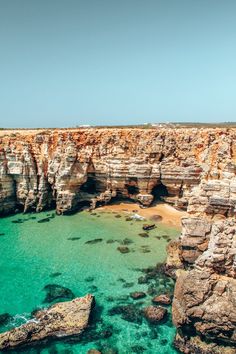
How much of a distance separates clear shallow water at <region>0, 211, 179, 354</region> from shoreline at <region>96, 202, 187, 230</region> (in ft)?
6.67

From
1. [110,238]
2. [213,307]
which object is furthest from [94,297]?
[110,238]

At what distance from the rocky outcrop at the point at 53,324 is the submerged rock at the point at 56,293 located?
5.85ft

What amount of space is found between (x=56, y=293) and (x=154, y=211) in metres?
22.4

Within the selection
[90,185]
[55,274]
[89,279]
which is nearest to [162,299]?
[89,279]

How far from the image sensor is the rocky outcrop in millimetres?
19297

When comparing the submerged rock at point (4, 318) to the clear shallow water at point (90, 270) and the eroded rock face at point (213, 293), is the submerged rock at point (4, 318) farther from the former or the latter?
the eroded rock face at point (213, 293)

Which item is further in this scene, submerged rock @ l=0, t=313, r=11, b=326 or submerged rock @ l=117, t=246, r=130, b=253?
submerged rock @ l=117, t=246, r=130, b=253

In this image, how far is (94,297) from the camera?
2375 centimetres

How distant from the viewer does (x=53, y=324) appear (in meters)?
20.5

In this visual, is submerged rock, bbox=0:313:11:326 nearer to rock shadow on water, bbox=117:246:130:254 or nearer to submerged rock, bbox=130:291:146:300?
submerged rock, bbox=130:291:146:300

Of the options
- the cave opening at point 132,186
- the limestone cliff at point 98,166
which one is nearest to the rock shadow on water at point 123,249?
the limestone cliff at point 98,166

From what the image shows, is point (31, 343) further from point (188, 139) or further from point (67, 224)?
point (188, 139)

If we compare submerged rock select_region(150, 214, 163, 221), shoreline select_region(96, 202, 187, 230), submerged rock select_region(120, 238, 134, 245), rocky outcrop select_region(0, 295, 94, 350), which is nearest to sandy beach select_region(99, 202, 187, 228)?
shoreline select_region(96, 202, 187, 230)

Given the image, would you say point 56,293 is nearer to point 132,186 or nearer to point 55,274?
point 55,274
